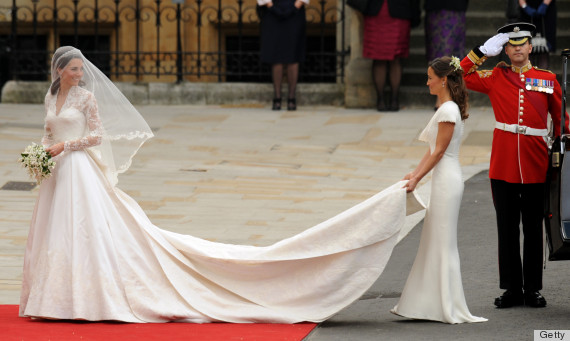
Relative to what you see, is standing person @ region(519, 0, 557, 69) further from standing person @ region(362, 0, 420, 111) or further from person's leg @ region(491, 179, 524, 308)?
person's leg @ region(491, 179, 524, 308)

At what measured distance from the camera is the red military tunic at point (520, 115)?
25.6 ft

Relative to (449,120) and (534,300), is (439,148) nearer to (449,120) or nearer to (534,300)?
(449,120)

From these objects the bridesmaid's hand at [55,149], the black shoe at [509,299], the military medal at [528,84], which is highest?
the military medal at [528,84]

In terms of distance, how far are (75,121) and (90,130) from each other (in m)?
0.11

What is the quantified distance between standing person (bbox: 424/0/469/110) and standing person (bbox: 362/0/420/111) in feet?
0.93

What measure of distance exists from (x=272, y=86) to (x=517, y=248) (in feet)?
32.8

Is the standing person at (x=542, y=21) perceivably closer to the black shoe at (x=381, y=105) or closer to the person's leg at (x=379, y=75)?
the person's leg at (x=379, y=75)

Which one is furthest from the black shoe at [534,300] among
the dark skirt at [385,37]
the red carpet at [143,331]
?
the dark skirt at [385,37]

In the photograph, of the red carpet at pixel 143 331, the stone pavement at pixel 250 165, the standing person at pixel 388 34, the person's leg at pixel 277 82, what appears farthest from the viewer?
the person's leg at pixel 277 82

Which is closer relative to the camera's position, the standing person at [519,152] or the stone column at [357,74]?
the standing person at [519,152]

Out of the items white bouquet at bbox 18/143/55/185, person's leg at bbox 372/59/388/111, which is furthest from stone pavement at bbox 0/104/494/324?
white bouquet at bbox 18/143/55/185

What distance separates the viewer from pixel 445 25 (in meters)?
16.2

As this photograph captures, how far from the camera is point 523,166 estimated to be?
25.6 feet

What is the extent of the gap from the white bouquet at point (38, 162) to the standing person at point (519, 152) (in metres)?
2.73
